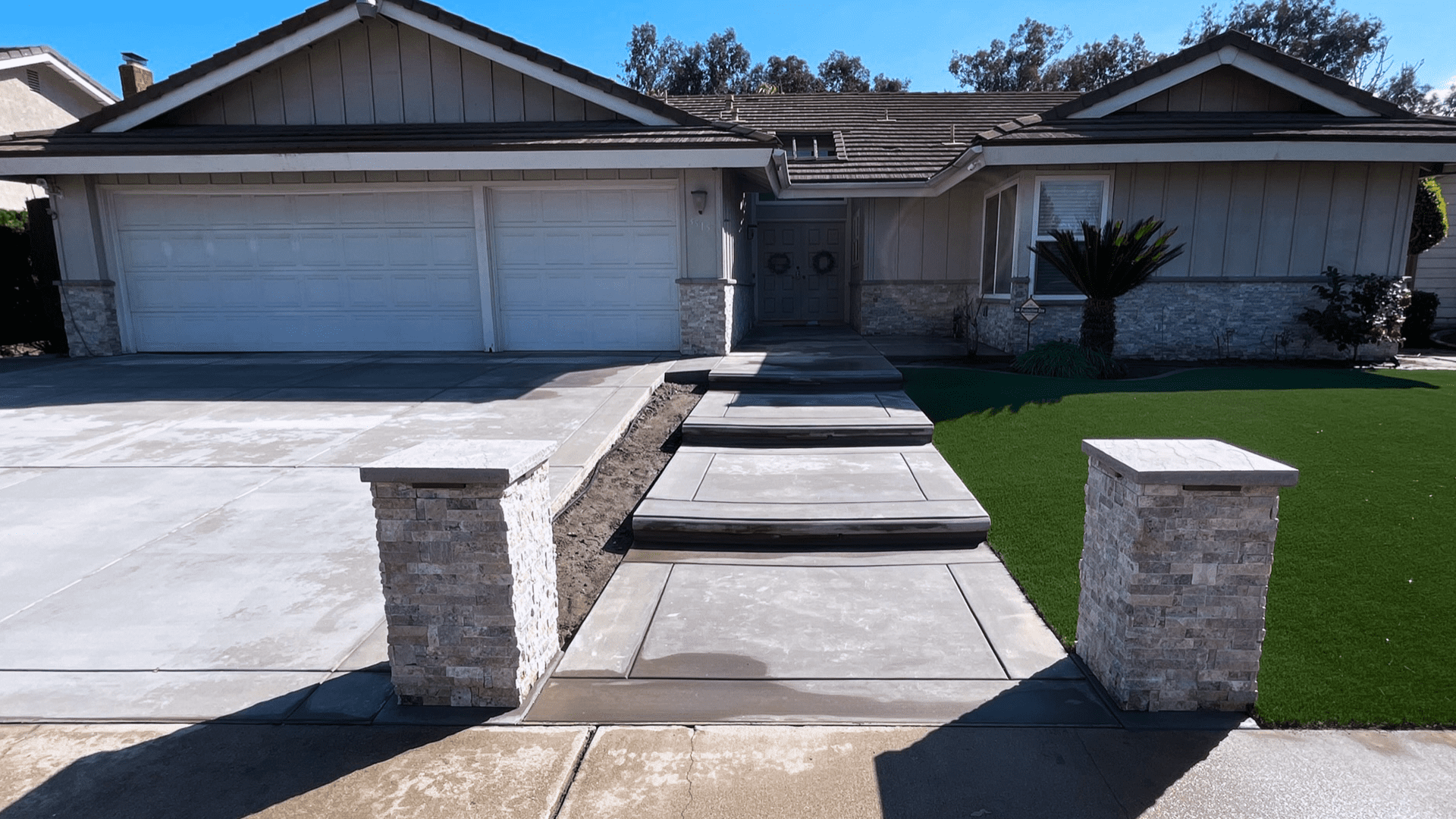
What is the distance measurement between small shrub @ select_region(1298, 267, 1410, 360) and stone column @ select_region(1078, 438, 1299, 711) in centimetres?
924

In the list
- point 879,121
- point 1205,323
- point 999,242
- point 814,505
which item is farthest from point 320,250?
point 1205,323

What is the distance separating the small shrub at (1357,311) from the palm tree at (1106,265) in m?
2.39

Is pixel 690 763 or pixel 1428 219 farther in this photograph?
pixel 1428 219

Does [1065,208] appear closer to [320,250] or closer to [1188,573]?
[1188,573]

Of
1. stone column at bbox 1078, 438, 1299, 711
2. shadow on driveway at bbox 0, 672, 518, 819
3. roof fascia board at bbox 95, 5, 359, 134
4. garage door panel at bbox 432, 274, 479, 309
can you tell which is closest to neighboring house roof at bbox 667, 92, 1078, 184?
garage door panel at bbox 432, 274, 479, 309

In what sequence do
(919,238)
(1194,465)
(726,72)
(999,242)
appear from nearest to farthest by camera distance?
(1194,465)
(999,242)
(919,238)
(726,72)

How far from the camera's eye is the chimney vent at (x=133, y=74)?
40.4 feet

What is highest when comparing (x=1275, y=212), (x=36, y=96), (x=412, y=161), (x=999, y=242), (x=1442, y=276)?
(x=36, y=96)

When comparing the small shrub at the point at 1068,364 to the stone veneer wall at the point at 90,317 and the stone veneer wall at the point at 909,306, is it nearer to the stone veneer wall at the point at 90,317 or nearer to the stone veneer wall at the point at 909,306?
the stone veneer wall at the point at 909,306

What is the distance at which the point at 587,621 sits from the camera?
140 inches

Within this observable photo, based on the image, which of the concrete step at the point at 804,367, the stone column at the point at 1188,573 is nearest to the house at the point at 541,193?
the concrete step at the point at 804,367

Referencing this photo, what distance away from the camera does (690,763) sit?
2516mm

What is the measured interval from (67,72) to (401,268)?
12680mm

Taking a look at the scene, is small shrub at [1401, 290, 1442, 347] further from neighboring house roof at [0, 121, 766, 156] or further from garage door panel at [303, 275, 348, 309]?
garage door panel at [303, 275, 348, 309]
